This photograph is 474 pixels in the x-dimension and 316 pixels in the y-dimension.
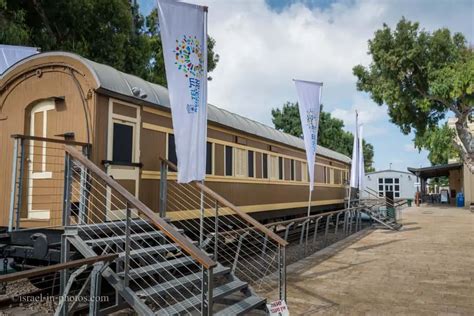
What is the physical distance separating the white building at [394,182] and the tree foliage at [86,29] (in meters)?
30.3

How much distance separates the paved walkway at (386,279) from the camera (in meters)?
5.23

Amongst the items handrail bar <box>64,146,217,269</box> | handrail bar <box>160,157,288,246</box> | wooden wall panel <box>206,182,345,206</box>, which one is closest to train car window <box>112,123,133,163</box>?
handrail bar <box>160,157,288,246</box>

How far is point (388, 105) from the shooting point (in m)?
20.2

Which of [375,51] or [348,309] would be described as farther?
[375,51]

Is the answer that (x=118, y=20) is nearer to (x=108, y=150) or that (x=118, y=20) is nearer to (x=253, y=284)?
(x=108, y=150)

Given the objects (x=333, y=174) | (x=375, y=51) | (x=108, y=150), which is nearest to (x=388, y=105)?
(x=375, y=51)

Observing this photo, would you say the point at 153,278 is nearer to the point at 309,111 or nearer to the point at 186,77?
the point at 186,77

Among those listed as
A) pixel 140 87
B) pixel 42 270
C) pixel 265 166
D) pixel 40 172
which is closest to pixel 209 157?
pixel 140 87

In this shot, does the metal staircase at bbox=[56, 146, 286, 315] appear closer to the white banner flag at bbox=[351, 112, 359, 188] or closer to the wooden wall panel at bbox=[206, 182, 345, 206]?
the wooden wall panel at bbox=[206, 182, 345, 206]

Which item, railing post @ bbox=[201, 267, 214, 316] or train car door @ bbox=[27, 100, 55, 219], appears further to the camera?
train car door @ bbox=[27, 100, 55, 219]

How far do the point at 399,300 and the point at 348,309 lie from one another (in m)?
0.93

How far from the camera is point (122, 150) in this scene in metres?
5.65

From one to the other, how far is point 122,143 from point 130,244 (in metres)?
1.59

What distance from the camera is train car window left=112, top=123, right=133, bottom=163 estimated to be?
553cm
